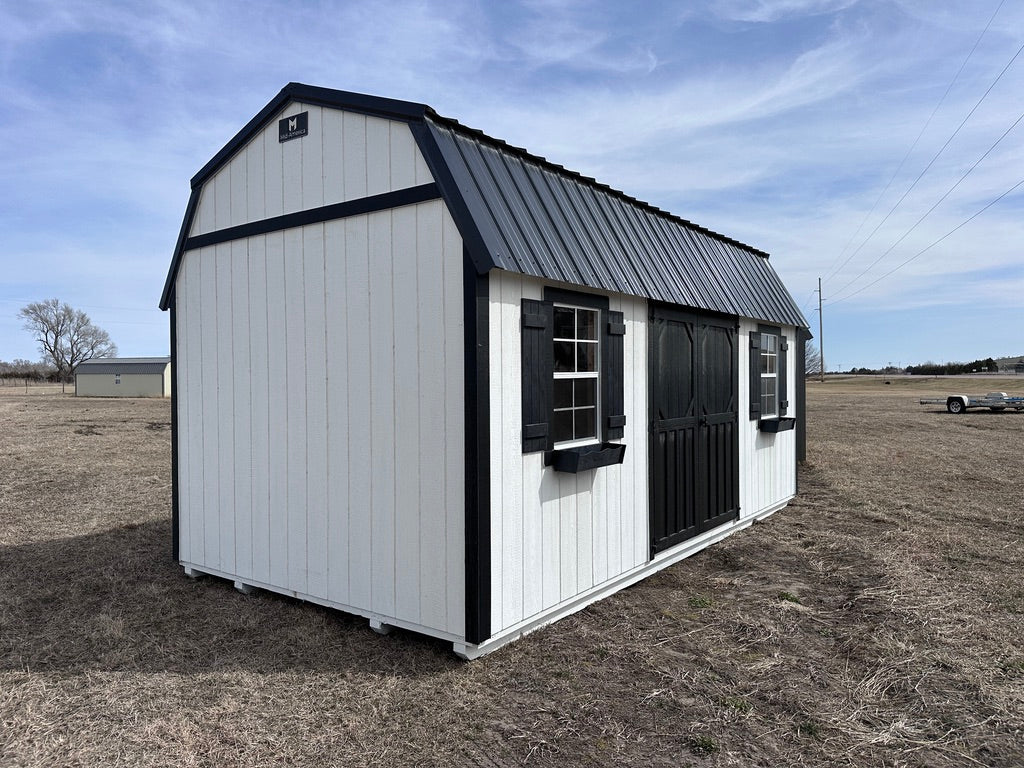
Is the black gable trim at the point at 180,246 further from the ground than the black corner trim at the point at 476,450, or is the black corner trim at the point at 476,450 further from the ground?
the black gable trim at the point at 180,246

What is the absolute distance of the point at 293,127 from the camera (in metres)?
4.86

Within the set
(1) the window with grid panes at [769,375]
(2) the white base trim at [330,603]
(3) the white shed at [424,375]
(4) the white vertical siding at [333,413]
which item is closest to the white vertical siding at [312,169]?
(3) the white shed at [424,375]

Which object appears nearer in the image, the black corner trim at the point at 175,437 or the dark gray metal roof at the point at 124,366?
the black corner trim at the point at 175,437

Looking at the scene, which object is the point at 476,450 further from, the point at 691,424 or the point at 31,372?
the point at 31,372

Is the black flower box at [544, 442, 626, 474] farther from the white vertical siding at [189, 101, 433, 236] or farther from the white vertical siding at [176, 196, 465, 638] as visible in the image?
the white vertical siding at [189, 101, 433, 236]

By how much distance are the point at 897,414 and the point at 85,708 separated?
85.2 feet

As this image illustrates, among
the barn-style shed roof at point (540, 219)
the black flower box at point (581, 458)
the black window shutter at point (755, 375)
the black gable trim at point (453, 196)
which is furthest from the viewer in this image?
the black window shutter at point (755, 375)

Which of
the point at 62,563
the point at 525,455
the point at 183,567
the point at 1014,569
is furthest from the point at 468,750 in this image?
the point at 1014,569

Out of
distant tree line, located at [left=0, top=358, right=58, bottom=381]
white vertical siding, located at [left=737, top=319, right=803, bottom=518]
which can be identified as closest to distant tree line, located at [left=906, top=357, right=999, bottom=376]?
white vertical siding, located at [left=737, top=319, right=803, bottom=518]

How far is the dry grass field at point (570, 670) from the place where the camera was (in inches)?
123

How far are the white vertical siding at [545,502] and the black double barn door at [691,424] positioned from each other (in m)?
0.24

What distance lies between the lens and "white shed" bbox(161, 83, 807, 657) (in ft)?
13.2

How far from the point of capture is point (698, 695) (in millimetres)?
3629

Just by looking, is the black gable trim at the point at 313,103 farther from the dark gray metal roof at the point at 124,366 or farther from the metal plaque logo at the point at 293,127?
the dark gray metal roof at the point at 124,366
